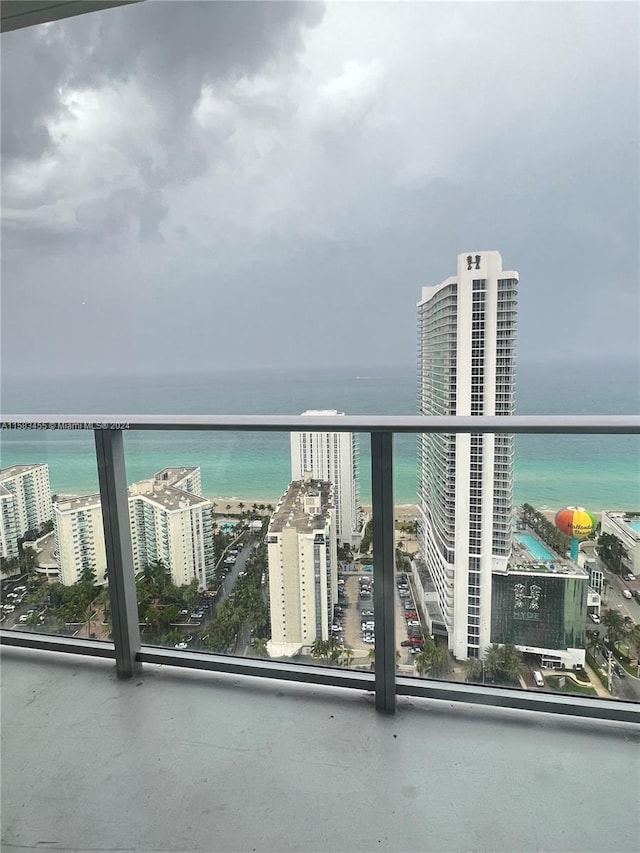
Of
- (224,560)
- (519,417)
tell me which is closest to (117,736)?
(224,560)

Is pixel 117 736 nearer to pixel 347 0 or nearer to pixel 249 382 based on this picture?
pixel 249 382

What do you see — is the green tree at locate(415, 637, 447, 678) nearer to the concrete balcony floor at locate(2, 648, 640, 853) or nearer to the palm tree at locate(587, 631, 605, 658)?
the concrete balcony floor at locate(2, 648, 640, 853)

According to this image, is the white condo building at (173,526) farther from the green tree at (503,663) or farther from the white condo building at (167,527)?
the green tree at (503,663)

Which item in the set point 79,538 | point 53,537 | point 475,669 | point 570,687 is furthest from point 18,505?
point 570,687

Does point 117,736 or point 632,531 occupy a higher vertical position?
point 632,531

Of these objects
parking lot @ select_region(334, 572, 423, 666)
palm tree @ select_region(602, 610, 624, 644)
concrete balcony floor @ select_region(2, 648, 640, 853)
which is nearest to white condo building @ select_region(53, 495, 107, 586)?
concrete balcony floor @ select_region(2, 648, 640, 853)

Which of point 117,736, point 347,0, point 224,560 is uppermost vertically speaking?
point 347,0
